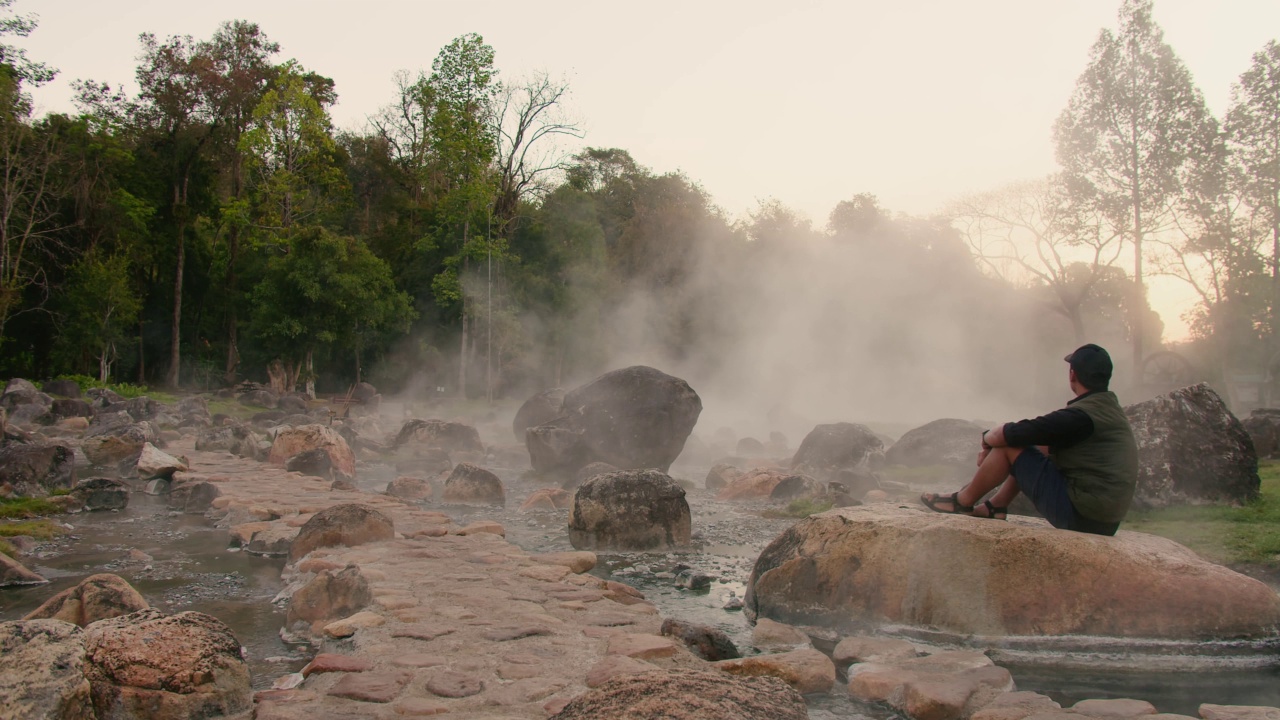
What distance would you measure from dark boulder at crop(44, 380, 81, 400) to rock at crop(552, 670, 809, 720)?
2410cm

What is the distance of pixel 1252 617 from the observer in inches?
173

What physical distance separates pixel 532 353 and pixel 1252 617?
27.6m

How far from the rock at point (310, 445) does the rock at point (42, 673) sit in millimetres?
9110

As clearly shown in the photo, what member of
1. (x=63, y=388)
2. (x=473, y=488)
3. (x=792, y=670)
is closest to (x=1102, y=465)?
(x=792, y=670)

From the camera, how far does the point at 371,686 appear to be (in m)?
3.63

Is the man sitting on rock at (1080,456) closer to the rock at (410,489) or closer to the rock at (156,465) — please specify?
the rock at (410,489)

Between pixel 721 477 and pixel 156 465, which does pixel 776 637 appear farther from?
pixel 156 465

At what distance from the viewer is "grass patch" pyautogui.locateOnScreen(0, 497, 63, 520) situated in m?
7.91

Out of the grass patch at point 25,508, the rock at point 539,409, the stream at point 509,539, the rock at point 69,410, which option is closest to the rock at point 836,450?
the stream at point 509,539

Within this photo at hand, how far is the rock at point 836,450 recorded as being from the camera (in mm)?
13836

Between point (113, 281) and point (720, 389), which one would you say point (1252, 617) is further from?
point (113, 281)

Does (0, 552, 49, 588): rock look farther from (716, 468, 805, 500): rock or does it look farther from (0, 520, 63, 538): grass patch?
(716, 468, 805, 500): rock

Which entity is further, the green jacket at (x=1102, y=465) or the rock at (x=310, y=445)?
the rock at (x=310, y=445)

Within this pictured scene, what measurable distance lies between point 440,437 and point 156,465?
6031 mm
